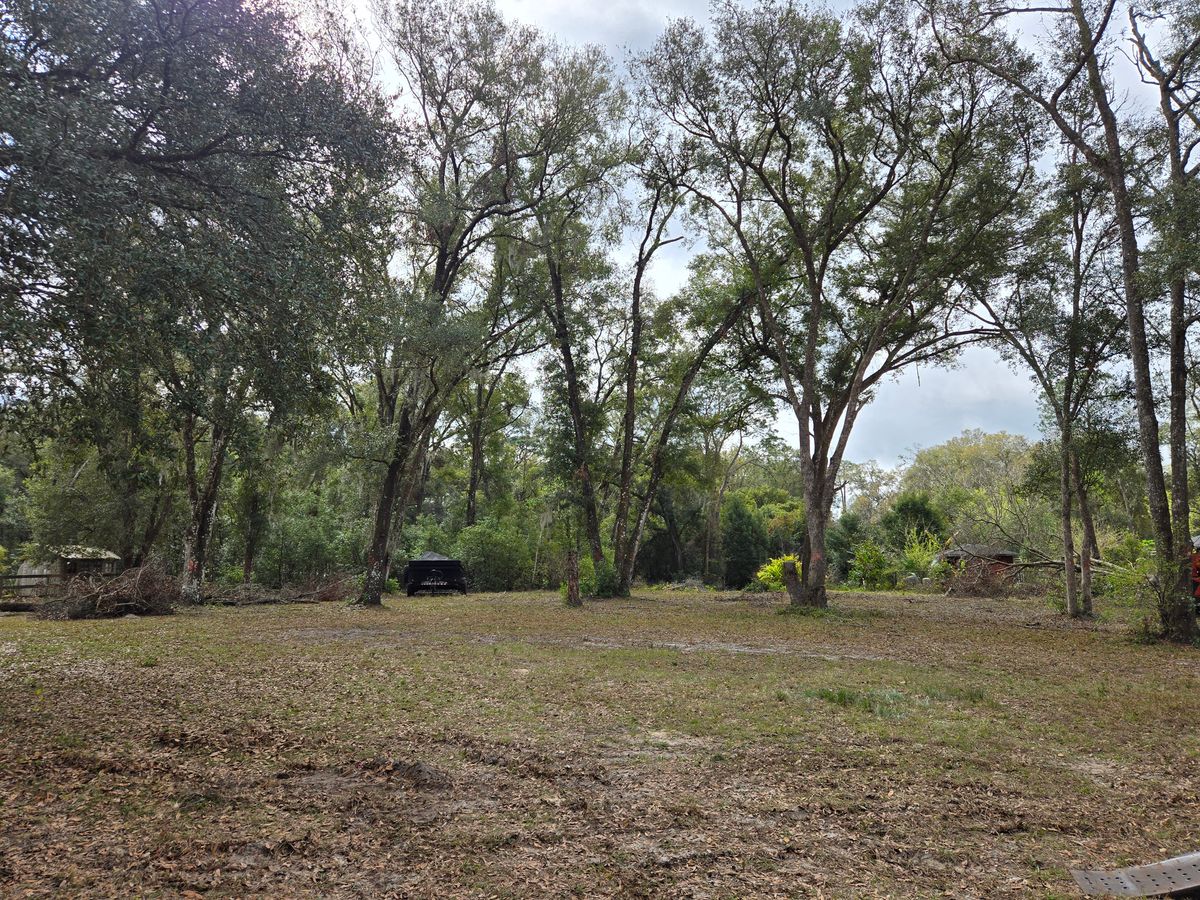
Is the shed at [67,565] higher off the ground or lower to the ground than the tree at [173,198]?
lower

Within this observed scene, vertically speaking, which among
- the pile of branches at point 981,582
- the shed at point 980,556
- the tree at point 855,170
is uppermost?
the tree at point 855,170

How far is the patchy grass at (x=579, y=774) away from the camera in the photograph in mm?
2789

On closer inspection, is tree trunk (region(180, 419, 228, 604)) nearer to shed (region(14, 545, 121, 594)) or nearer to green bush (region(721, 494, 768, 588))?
shed (region(14, 545, 121, 594))

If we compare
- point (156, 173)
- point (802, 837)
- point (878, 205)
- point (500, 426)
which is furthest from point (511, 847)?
point (500, 426)

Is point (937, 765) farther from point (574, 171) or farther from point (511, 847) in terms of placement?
point (574, 171)

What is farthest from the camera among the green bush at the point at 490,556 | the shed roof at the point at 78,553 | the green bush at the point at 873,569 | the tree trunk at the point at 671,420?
the green bush at the point at 873,569

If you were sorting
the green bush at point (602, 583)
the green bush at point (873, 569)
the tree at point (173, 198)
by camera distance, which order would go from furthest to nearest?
the green bush at point (873, 569) < the green bush at point (602, 583) < the tree at point (173, 198)

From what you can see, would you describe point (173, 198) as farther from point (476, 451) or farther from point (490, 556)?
point (476, 451)

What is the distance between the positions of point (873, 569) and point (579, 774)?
28214 mm

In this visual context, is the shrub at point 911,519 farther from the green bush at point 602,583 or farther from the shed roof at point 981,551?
the green bush at point 602,583

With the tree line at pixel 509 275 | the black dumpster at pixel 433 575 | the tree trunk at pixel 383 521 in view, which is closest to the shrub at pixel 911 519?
the tree line at pixel 509 275

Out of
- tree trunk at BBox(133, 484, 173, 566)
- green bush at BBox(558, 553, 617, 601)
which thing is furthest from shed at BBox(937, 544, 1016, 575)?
tree trunk at BBox(133, 484, 173, 566)

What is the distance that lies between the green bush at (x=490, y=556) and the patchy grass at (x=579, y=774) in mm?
18351

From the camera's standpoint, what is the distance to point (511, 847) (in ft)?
9.89
